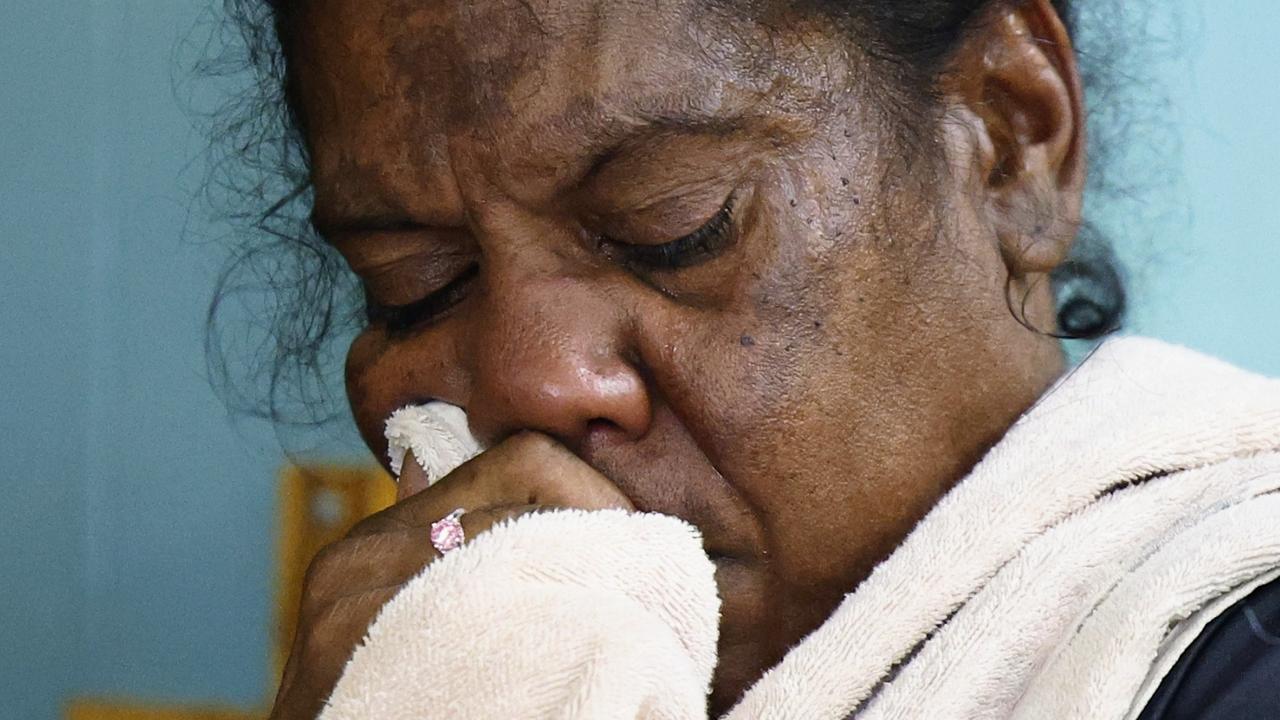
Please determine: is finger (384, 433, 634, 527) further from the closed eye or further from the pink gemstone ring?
the closed eye

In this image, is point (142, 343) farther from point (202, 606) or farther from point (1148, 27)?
point (1148, 27)

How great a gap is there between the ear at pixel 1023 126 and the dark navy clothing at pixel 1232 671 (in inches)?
16.1

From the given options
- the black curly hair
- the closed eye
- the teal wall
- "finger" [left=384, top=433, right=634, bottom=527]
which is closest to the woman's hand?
"finger" [left=384, top=433, right=634, bottom=527]

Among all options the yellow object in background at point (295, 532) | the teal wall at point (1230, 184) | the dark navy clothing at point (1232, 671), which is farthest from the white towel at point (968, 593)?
the yellow object in background at point (295, 532)

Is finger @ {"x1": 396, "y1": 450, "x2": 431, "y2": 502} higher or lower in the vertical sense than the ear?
lower

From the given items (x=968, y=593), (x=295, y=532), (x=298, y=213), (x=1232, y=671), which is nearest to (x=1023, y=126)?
(x=968, y=593)

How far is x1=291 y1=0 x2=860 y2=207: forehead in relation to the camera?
1.10 m

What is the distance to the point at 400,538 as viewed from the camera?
105cm

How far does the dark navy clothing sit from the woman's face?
29 centimetres

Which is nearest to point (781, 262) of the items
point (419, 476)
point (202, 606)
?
point (419, 476)

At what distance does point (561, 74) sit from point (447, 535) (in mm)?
334

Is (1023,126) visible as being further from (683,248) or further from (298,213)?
(298,213)

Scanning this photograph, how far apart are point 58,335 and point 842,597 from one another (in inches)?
51.7

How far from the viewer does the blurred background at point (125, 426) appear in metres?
2.03
